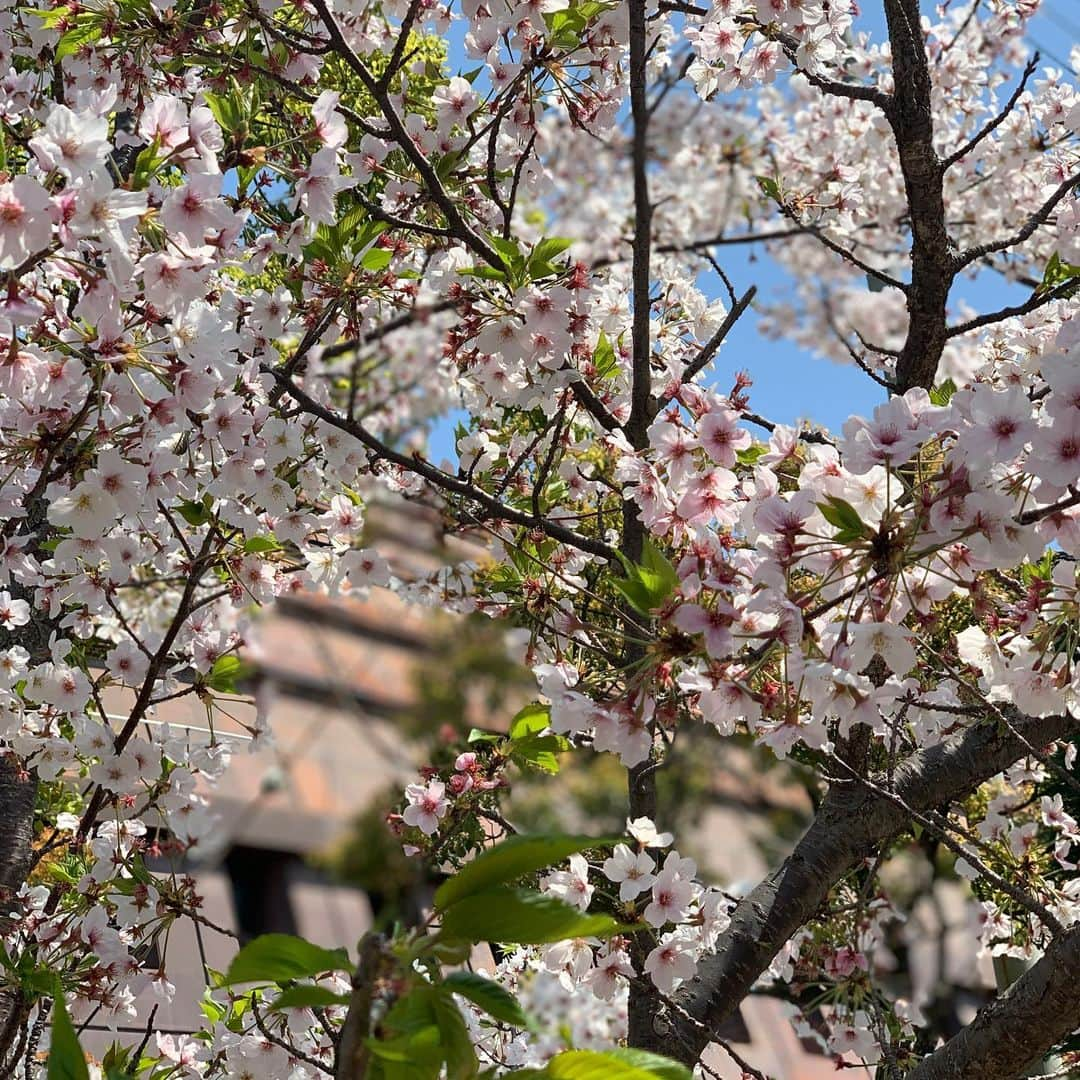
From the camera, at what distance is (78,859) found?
258 cm

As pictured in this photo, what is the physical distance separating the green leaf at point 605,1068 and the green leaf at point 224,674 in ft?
4.90

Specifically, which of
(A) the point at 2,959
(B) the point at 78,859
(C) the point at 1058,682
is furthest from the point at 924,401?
(B) the point at 78,859

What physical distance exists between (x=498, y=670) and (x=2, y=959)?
6.29 ft

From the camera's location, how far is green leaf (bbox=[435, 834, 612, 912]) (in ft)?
2.96

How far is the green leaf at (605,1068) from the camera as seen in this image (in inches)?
38.0

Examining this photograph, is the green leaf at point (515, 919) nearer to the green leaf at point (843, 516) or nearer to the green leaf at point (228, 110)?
the green leaf at point (843, 516)

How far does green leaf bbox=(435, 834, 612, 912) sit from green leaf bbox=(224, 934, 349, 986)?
105 millimetres

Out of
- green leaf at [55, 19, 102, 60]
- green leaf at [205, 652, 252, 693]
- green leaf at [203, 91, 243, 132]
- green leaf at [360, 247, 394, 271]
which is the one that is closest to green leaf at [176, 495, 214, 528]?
green leaf at [205, 652, 252, 693]

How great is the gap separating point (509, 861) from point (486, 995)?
0.14 m

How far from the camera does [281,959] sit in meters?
0.89

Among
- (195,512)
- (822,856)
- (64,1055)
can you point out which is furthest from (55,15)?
(822,856)

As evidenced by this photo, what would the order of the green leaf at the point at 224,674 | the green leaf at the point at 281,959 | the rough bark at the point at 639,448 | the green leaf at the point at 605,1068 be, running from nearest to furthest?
the green leaf at the point at 281,959 → the green leaf at the point at 605,1068 → the rough bark at the point at 639,448 → the green leaf at the point at 224,674

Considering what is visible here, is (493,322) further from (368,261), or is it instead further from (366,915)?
(366,915)

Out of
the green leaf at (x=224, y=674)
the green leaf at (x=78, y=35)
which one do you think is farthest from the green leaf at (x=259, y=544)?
the green leaf at (x=78, y=35)
